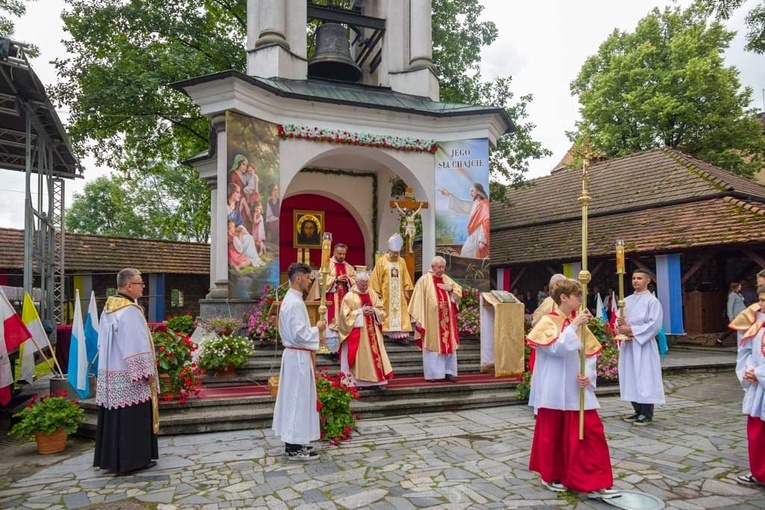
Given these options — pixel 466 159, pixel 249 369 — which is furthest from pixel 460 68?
pixel 249 369

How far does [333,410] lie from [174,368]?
208 centimetres

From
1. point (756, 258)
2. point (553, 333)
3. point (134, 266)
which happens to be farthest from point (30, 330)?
point (756, 258)

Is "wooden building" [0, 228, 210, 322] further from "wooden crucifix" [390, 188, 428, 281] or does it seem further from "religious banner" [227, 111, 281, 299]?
"wooden crucifix" [390, 188, 428, 281]

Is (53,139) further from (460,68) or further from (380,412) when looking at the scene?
(460,68)

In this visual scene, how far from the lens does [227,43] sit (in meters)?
16.9

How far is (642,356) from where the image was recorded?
22.3 feet

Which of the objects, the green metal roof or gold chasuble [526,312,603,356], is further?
the green metal roof

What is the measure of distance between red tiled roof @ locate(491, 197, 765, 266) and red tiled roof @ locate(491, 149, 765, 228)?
40cm

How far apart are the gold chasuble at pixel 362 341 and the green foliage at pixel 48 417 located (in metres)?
3.31

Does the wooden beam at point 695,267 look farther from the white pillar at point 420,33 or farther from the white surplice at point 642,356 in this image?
the white surplice at point 642,356

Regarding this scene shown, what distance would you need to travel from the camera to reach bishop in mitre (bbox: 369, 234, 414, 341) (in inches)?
386

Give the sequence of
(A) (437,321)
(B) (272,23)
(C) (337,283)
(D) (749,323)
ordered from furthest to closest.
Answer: (B) (272,23), (C) (337,283), (A) (437,321), (D) (749,323)

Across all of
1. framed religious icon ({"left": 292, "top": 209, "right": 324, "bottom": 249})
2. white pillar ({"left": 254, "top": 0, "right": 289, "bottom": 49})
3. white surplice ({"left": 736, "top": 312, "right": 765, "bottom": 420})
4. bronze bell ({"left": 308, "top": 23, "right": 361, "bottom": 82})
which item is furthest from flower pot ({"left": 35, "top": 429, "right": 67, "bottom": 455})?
bronze bell ({"left": 308, "top": 23, "right": 361, "bottom": 82})

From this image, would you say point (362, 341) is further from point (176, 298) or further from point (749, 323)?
point (176, 298)
